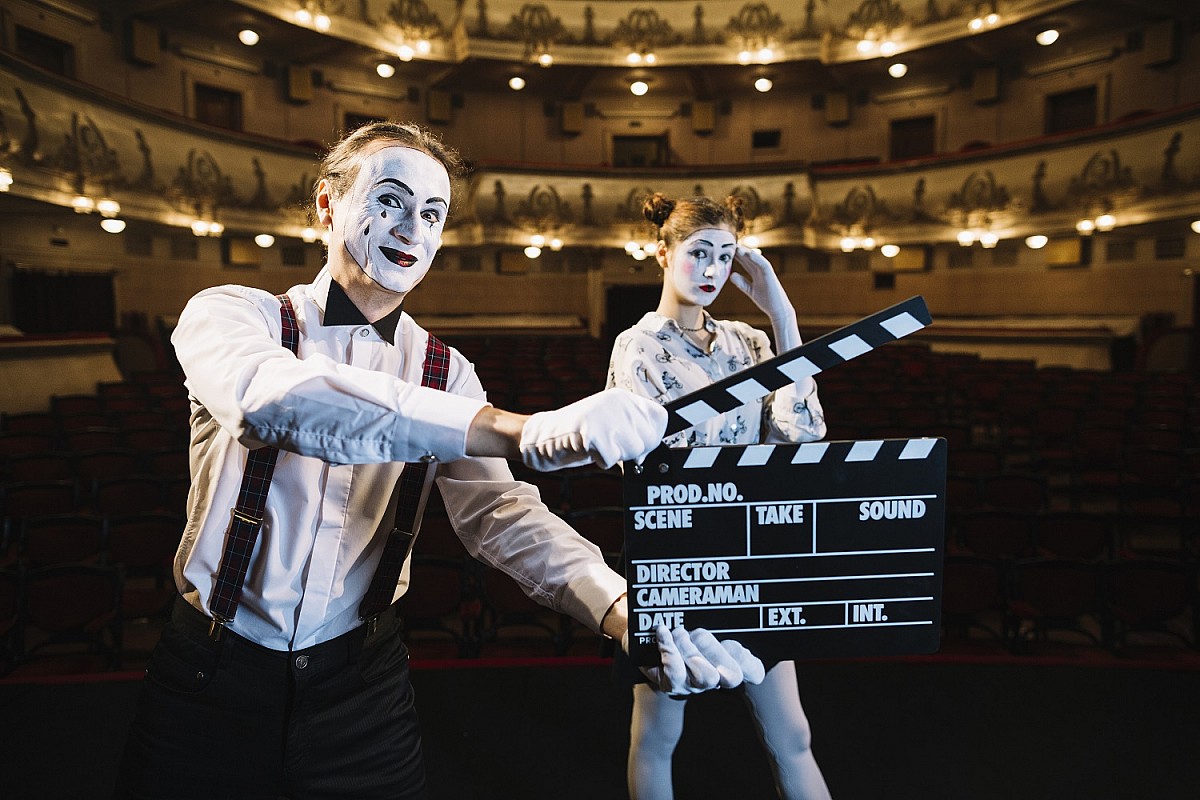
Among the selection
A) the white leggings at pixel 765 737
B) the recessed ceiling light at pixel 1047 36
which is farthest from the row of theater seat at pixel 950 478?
the recessed ceiling light at pixel 1047 36

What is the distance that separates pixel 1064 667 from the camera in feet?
12.9

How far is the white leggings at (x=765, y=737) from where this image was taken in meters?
2.42

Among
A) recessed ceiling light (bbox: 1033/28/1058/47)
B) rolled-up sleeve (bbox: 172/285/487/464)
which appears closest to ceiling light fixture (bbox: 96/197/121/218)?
rolled-up sleeve (bbox: 172/285/487/464)

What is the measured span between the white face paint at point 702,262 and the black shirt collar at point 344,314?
3.63 feet

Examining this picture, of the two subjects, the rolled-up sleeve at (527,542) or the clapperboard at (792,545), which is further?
the rolled-up sleeve at (527,542)

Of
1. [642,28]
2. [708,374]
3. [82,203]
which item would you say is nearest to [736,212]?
[708,374]

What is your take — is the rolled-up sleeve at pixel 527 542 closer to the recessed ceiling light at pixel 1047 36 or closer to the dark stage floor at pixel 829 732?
the dark stage floor at pixel 829 732

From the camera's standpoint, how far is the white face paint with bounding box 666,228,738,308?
8.48 ft

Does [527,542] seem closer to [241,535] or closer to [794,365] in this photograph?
[241,535]

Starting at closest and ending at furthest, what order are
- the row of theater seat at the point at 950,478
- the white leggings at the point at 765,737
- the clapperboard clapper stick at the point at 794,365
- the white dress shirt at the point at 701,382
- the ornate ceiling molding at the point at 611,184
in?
the clapperboard clapper stick at the point at 794,365 → the white leggings at the point at 765,737 → the white dress shirt at the point at 701,382 → the row of theater seat at the point at 950,478 → the ornate ceiling molding at the point at 611,184

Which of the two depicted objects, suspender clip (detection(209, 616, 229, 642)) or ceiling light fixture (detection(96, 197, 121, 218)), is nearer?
suspender clip (detection(209, 616, 229, 642))

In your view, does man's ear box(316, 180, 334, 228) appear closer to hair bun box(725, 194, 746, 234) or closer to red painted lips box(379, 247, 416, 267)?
red painted lips box(379, 247, 416, 267)

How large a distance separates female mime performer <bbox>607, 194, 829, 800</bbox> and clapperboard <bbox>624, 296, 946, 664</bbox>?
770mm

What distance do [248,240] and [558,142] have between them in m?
10.4
